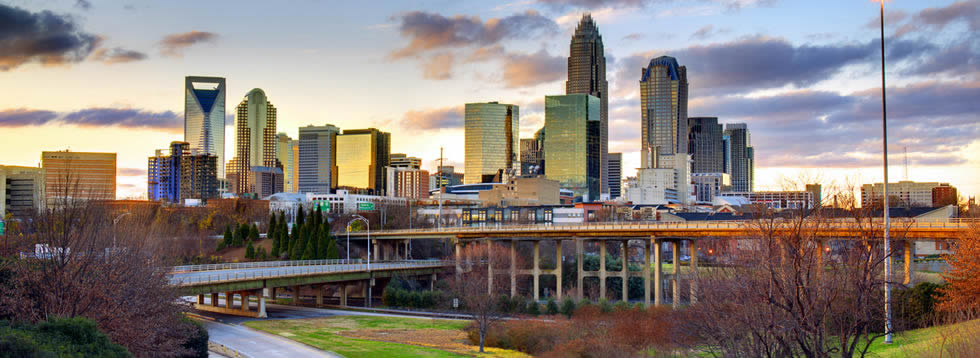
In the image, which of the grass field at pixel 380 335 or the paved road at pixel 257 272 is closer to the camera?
the grass field at pixel 380 335

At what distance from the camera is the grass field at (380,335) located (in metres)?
60.4

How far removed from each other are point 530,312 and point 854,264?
66080 millimetres

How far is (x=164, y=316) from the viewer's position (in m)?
44.8

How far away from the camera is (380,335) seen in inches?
2822

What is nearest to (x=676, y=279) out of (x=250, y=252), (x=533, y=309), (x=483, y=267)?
(x=533, y=309)

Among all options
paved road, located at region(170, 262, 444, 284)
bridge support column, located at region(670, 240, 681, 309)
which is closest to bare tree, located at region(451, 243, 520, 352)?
paved road, located at region(170, 262, 444, 284)

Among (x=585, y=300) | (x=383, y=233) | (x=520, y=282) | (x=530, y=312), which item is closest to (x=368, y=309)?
(x=530, y=312)

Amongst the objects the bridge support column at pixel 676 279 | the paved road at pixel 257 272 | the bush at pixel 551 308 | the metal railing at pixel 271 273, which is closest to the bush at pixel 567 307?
the bush at pixel 551 308

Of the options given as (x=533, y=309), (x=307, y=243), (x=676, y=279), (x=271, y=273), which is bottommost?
(x=533, y=309)

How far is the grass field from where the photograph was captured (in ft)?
198

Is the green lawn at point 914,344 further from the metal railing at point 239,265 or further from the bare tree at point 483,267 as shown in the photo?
the metal railing at point 239,265

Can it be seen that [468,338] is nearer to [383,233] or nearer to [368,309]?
[368,309]

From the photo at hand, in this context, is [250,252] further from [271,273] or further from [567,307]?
[567,307]

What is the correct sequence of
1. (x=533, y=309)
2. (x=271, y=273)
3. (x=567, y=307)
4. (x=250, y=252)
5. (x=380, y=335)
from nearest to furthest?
1. (x=380, y=335)
2. (x=271, y=273)
3. (x=567, y=307)
4. (x=533, y=309)
5. (x=250, y=252)
